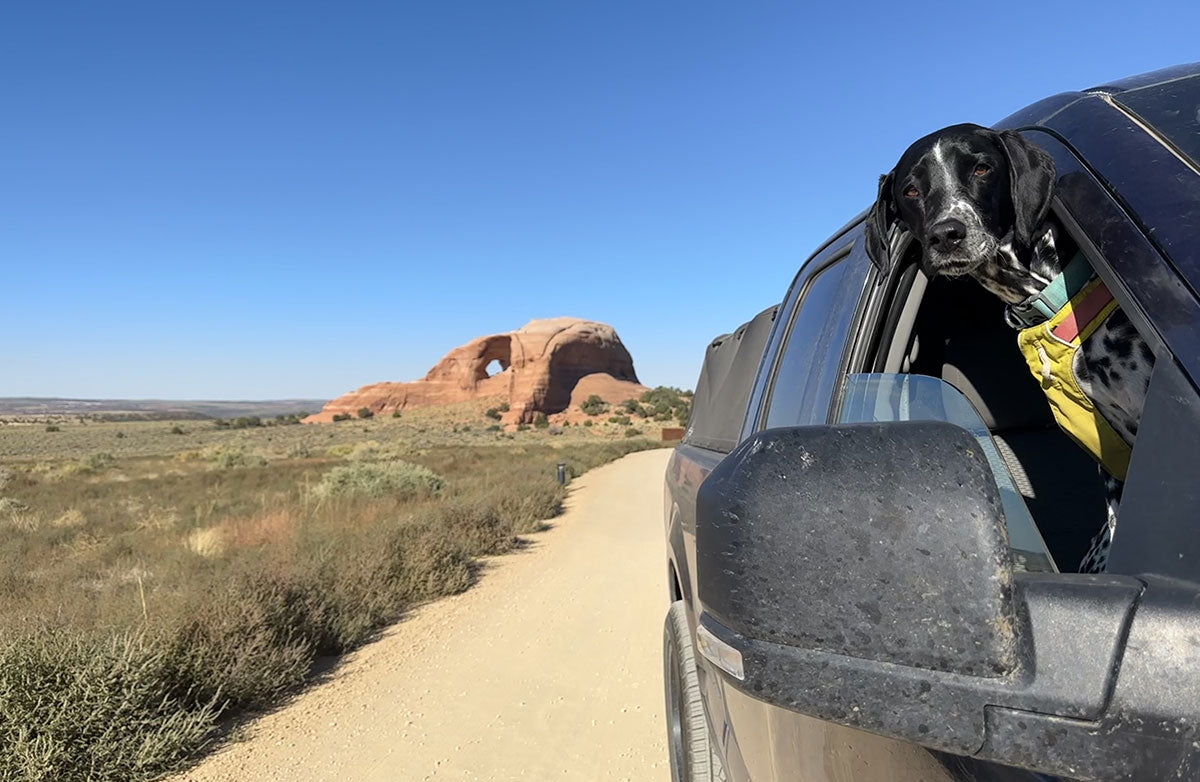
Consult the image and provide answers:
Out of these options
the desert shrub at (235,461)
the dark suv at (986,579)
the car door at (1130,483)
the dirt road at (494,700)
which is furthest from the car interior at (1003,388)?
the desert shrub at (235,461)

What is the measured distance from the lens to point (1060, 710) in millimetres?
644

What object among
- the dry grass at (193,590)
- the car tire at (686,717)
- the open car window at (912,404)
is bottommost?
the dry grass at (193,590)

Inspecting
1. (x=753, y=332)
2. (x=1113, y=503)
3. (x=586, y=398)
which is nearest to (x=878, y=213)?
(x=1113, y=503)

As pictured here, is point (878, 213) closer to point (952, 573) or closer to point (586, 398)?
point (952, 573)

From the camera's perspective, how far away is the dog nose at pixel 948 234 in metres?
1.61

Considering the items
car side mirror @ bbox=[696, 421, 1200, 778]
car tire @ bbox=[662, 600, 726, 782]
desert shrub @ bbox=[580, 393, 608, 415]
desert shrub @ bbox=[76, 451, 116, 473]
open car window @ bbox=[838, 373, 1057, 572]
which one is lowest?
desert shrub @ bbox=[76, 451, 116, 473]

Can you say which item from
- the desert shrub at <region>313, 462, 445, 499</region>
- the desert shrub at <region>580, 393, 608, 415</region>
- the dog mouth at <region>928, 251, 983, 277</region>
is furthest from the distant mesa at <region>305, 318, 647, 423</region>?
the dog mouth at <region>928, 251, 983, 277</region>

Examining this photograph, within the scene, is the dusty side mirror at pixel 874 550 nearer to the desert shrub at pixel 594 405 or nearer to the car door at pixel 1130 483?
the car door at pixel 1130 483

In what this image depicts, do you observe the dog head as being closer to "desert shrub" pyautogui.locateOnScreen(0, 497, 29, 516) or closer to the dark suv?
the dark suv

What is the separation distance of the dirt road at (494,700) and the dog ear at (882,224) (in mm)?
3294

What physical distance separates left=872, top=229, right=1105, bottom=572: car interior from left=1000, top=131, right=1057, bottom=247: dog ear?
371 mm

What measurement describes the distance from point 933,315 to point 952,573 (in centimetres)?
167

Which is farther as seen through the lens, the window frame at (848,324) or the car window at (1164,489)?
the window frame at (848,324)

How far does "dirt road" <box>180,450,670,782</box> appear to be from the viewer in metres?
4.08
